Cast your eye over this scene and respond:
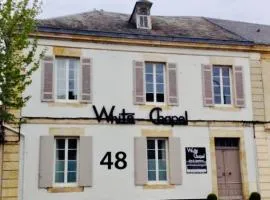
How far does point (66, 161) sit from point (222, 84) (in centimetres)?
594

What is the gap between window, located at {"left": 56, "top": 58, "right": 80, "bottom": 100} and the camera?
13.4 m

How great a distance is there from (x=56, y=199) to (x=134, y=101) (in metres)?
3.86

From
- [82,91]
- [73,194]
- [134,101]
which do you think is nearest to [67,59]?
[82,91]

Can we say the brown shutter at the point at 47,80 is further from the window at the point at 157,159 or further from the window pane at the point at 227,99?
the window pane at the point at 227,99

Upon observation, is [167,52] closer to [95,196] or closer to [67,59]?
[67,59]

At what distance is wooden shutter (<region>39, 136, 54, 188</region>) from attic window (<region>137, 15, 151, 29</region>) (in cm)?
527

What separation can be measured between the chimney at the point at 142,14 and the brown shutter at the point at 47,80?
3.65m

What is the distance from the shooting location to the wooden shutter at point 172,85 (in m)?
14.0

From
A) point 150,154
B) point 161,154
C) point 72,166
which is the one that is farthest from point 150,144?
point 72,166

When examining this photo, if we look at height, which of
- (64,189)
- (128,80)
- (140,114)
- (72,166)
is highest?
(128,80)

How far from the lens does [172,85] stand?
14133 mm

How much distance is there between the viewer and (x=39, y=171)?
12422 mm

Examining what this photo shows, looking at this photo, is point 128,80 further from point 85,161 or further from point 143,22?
point 85,161

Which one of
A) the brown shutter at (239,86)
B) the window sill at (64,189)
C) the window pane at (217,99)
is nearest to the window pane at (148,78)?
the window pane at (217,99)
